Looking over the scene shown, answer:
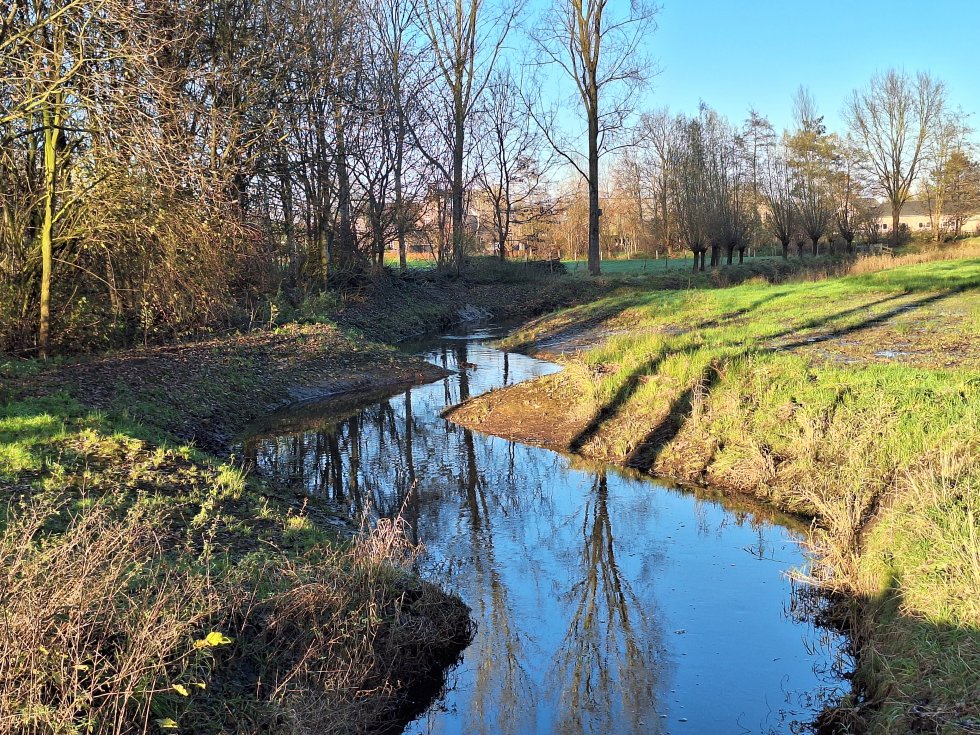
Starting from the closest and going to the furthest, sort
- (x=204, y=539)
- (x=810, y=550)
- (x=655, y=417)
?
(x=204, y=539)
(x=810, y=550)
(x=655, y=417)

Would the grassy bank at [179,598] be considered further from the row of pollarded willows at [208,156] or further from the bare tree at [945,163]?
the bare tree at [945,163]

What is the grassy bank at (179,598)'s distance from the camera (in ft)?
11.5

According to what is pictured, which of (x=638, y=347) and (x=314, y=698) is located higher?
(x=638, y=347)

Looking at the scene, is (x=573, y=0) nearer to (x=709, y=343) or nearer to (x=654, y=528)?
(x=709, y=343)

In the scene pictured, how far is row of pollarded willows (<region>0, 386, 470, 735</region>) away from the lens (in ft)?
11.3

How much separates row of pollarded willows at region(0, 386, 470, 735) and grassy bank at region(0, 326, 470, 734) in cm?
1

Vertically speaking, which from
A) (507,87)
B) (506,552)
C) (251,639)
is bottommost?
(506,552)

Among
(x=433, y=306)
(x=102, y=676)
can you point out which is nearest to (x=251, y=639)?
(x=102, y=676)

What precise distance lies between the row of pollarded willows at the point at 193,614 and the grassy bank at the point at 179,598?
0.04 ft

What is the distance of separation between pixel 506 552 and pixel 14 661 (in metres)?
4.61

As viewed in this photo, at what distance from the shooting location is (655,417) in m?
10.4

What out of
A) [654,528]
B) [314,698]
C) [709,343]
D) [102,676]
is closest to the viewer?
[102,676]

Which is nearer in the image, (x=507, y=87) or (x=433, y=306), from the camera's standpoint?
(x=433, y=306)

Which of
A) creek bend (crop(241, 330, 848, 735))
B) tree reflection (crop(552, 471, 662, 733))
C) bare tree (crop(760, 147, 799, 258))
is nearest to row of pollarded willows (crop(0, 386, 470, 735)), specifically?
creek bend (crop(241, 330, 848, 735))
